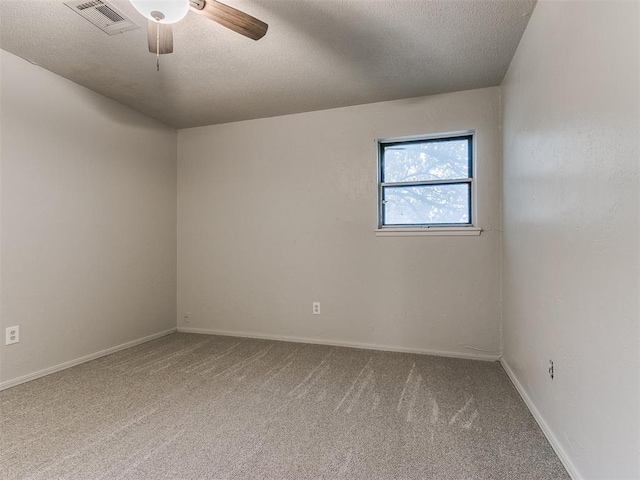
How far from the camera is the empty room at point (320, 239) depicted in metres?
1.32

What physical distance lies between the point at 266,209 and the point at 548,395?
2699mm

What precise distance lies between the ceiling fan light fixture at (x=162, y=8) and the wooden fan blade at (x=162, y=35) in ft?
0.78

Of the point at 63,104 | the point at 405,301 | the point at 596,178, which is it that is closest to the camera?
the point at 596,178

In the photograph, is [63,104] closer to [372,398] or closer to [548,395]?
[372,398]

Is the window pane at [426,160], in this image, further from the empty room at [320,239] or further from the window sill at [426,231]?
the window sill at [426,231]

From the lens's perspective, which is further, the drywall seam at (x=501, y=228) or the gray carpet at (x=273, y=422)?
the drywall seam at (x=501, y=228)

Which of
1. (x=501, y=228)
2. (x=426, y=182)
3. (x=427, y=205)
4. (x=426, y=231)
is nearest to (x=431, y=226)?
(x=426, y=231)

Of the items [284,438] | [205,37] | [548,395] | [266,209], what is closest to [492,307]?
[548,395]

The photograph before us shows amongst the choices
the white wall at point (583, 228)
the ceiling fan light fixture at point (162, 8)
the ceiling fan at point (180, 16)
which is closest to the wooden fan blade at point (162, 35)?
the ceiling fan at point (180, 16)

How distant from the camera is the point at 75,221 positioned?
264cm

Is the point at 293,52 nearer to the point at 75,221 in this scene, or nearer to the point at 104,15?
the point at 104,15

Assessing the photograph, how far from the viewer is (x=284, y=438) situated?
1624 millimetres

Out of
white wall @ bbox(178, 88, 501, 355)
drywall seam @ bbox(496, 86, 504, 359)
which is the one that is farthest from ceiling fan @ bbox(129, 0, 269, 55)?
drywall seam @ bbox(496, 86, 504, 359)

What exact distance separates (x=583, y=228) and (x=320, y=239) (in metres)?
2.20
